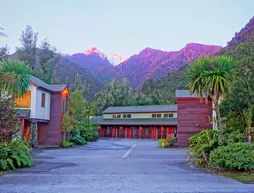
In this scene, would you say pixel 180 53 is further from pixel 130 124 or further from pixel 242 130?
pixel 242 130

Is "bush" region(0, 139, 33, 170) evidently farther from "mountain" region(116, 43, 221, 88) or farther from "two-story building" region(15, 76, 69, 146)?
"mountain" region(116, 43, 221, 88)

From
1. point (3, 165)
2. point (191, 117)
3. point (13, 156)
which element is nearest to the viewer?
point (3, 165)

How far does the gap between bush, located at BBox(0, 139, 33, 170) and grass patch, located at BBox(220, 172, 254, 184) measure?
8.50m

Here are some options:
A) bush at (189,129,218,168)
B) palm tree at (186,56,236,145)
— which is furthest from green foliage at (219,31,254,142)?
bush at (189,129,218,168)

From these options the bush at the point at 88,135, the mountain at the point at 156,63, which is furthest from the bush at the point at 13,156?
the mountain at the point at 156,63

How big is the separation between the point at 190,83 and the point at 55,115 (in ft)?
56.6

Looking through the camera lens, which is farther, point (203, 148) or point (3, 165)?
point (203, 148)

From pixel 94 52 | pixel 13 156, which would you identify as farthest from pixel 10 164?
pixel 94 52

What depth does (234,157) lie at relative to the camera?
12.6 meters

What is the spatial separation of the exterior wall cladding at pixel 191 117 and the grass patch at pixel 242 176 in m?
16.2

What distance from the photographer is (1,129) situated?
12.5 meters

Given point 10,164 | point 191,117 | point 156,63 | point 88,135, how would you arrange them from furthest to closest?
point 156,63, point 88,135, point 191,117, point 10,164

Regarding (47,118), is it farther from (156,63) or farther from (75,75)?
(156,63)

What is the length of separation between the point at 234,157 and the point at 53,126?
20702 mm
